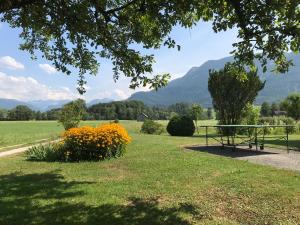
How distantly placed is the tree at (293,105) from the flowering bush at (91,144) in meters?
57.1

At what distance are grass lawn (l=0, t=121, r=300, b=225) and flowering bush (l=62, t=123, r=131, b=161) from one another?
71.7 inches

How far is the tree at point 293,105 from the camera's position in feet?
221

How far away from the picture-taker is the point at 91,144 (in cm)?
1552

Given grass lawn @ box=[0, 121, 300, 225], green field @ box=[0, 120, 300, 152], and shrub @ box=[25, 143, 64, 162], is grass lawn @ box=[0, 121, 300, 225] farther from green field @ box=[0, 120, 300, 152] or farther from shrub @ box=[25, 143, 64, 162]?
green field @ box=[0, 120, 300, 152]

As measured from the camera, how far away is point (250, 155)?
1617 centimetres

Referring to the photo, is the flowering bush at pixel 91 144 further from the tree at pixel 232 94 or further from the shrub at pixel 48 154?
the tree at pixel 232 94

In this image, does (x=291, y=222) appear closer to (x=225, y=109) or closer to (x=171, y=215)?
(x=171, y=215)

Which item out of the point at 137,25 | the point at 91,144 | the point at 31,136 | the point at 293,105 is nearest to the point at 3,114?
the point at 293,105

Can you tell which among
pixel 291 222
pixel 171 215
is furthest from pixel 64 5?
pixel 291 222

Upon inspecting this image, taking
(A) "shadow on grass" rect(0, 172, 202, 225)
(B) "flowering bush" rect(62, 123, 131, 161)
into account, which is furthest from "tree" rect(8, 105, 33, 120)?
(A) "shadow on grass" rect(0, 172, 202, 225)

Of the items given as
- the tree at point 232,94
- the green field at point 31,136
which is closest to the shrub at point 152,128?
the green field at point 31,136

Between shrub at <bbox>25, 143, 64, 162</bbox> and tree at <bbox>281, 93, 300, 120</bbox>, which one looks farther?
tree at <bbox>281, 93, 300, 120</bbox>

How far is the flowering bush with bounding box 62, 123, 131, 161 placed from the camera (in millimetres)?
15508

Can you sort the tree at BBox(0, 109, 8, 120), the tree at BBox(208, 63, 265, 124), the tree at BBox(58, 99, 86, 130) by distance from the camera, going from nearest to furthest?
the tree at BBox(58, 99, 86, 130), the tree at BBox(208, 63, 265, 124), the tree at BBox(0, 109, 8, 120)
